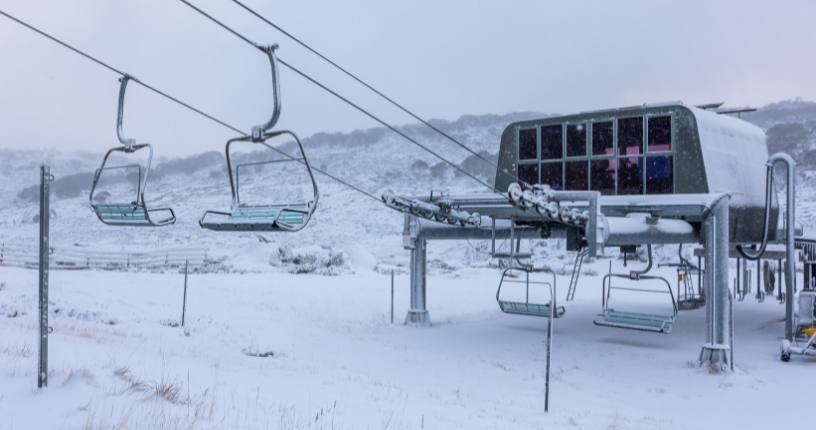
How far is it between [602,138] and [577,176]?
1.27 m

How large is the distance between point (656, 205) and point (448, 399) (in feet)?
23.8

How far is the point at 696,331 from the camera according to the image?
19.0 meters

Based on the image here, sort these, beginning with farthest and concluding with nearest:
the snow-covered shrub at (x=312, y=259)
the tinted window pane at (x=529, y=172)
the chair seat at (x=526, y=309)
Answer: the snow-covered shrub at (x=312, y=259) < the tinted window pane at (x=529, y=172) < the chair seat at (x=526, y=309)

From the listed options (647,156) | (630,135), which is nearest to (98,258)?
(630,135)

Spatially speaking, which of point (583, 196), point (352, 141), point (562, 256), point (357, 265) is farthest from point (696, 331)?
point (352, 141)

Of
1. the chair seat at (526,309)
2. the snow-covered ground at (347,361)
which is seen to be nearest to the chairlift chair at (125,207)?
the snow-covered ground at (347,361)

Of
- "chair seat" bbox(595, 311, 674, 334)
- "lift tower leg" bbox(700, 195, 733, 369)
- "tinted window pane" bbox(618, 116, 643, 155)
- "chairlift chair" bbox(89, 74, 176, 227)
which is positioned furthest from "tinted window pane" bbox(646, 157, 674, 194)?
"chairlift chair" bbox(89, 74, 176, 227)

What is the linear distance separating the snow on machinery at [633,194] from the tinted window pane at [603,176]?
0.09ft

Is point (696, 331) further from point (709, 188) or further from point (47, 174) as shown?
point (47, 174)

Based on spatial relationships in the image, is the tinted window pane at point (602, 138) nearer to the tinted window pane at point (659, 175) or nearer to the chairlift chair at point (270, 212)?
the tinted window pane at point (659, 175)

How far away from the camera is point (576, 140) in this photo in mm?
16875

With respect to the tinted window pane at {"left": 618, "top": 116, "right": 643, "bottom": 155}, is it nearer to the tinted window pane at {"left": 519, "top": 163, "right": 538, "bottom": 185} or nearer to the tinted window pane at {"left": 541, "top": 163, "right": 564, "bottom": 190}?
the tinted window pane at {"left": 541, "top": 163, "right": 564, "bottom": 190}

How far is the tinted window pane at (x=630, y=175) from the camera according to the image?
52.7 feet

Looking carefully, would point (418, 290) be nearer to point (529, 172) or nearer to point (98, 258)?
point (529, 172)
